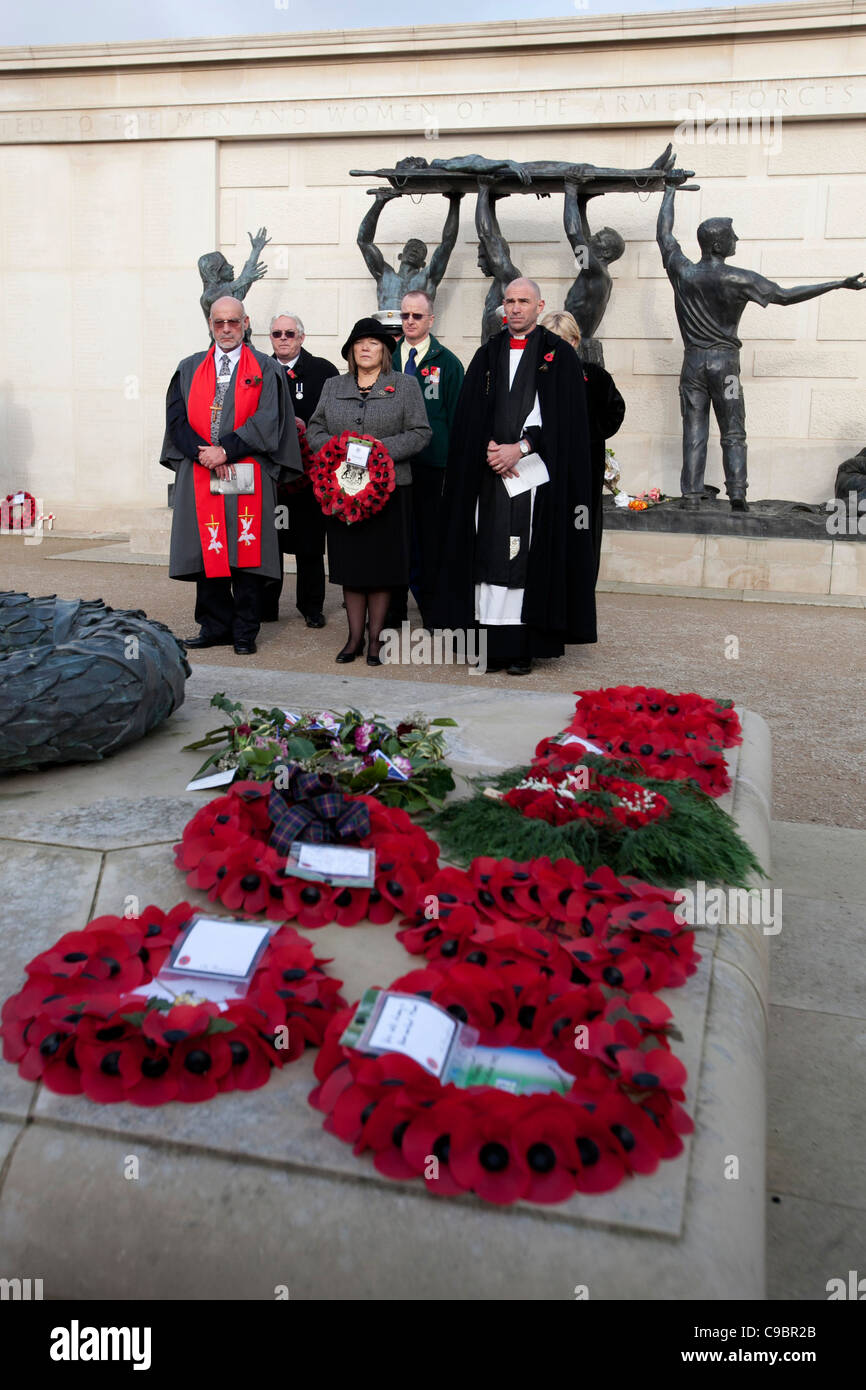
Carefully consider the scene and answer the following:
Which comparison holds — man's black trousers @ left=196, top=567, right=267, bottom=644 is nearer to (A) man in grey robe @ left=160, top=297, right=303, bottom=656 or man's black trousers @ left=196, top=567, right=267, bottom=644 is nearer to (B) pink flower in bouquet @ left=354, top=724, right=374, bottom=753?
(A) man in grey robe @ left=160, top=297, right=303, bottom=656

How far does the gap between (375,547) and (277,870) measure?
3.69m

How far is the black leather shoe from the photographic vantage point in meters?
6.19

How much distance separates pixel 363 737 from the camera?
3.07 meters

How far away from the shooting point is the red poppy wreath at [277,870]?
222 cm

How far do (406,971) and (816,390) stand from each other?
10.4 meters

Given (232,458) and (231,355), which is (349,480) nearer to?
(232,458)

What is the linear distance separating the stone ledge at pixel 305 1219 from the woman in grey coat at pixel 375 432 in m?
4.31

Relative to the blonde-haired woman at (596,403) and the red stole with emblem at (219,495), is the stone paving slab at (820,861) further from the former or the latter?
the red stole with emblem at (219,495)

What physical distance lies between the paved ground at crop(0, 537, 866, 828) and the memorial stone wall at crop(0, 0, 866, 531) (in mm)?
3673

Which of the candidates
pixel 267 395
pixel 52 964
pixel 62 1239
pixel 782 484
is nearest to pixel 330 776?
pixel 52 964

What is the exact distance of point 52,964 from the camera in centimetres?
188

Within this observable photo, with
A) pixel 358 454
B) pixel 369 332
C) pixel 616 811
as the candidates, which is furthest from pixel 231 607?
pixel 616 811

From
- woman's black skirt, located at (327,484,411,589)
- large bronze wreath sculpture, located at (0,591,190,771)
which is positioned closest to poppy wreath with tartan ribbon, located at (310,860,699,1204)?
large bronze wreath sculpture, located at (0,591,190,771)
